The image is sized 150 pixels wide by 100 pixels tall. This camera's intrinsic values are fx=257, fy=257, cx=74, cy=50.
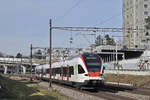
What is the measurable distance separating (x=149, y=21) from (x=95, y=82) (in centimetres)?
6076

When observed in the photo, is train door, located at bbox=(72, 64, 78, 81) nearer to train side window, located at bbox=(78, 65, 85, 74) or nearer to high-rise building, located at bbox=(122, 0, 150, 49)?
train side window, located at bbox=(78, 65, 85, 74)

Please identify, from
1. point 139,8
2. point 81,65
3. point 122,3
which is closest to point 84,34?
point 81,65

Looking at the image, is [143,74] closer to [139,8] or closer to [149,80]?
[149,80]

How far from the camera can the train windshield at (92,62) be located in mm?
23312

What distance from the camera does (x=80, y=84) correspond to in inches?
950

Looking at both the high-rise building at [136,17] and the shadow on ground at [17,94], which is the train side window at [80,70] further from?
the high-rise building at [136,17]

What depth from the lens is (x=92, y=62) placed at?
77.8 ft

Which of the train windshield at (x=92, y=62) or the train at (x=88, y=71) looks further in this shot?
the train windshield at (x=92, y=62)

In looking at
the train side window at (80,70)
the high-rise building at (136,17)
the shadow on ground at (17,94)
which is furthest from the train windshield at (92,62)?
the high-rise building at (136,17)

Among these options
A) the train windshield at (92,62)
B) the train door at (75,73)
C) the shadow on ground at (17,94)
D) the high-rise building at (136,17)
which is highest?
the high-rise building at (136,17)

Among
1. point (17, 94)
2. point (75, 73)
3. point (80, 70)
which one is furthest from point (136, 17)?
point (17, 94)

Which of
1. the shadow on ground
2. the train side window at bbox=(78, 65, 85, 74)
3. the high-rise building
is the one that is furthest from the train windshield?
the high-rise building

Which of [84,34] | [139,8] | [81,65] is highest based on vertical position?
[139,8]

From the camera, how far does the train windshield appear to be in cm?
2331
